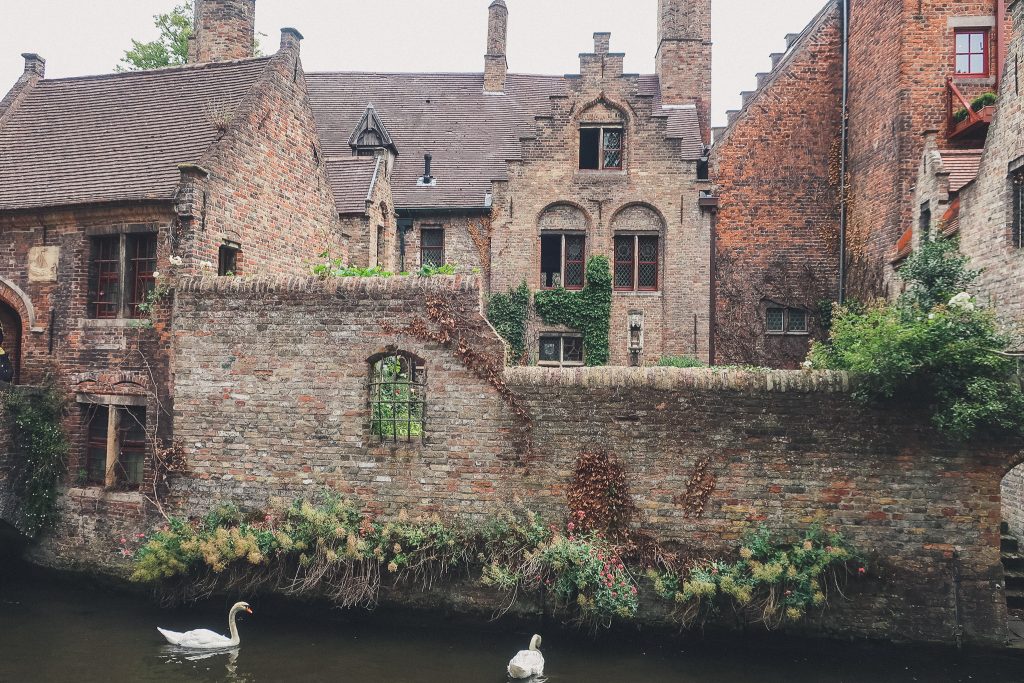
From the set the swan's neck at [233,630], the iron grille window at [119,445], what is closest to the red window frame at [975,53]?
the swan's neck at [233,630]

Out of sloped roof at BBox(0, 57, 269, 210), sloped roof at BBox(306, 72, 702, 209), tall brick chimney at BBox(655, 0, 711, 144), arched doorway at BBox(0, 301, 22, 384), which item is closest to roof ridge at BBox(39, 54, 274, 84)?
sloped roof at BBox(0, 57, 269, 210)

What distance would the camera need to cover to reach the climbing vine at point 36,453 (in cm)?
1205

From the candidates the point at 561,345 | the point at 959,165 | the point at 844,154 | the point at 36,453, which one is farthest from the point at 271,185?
the point at 844,154

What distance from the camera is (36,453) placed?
39.9ft

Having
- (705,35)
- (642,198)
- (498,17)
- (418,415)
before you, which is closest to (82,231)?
(418,415)

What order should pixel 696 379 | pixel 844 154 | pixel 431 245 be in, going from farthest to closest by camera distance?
pixel 431 245, pixel 844 154, pixel 696 379

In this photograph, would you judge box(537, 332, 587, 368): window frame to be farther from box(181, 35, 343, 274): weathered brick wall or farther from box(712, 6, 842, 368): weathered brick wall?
box(181, 35, 343, 274): weathered brick wall

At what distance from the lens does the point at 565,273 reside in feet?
69.6

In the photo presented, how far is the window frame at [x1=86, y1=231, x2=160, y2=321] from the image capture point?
12297mm

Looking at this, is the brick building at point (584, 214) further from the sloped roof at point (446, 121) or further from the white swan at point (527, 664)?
the white swan at point (527, 664)

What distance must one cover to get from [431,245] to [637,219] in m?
6.16

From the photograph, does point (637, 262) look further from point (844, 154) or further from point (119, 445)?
point (119, 445)

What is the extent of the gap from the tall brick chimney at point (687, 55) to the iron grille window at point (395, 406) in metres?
17.9

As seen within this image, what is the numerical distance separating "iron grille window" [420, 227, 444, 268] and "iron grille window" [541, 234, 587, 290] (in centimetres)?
321
